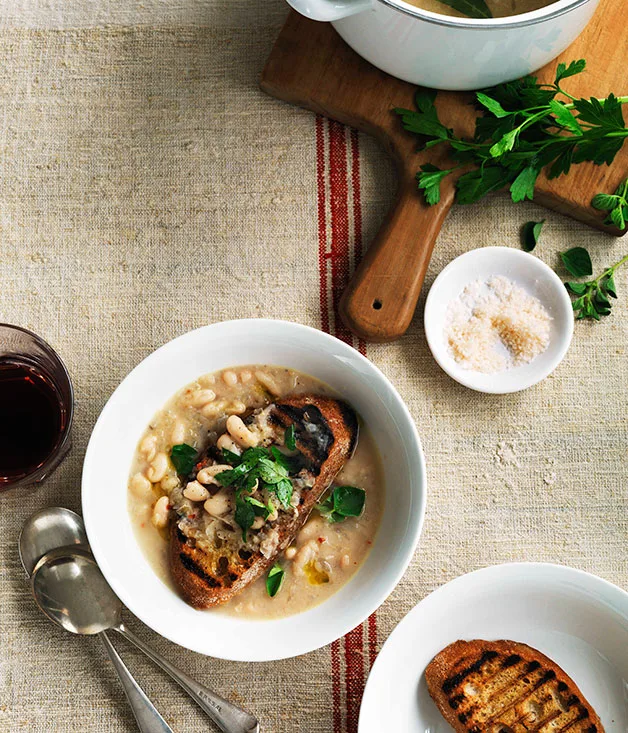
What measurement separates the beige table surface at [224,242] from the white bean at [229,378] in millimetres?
188

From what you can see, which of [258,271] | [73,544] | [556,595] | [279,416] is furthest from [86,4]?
[556,595]

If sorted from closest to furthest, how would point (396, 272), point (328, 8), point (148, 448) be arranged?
1. point (328, 8)
2. point (148, 448)
3. point (396, 272)

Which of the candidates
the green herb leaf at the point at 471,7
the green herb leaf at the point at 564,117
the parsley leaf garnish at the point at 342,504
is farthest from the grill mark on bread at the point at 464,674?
the green herb leaf at the point at 471,7

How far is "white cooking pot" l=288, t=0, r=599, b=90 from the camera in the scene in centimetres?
145

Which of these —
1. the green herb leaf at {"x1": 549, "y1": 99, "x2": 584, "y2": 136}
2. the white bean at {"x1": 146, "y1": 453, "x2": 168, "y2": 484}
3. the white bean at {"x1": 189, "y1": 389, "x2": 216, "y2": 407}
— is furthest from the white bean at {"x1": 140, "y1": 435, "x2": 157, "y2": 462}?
the green herb leaf at {"x1": 549, "y1": 99, "x2": 584, "y2": 136}

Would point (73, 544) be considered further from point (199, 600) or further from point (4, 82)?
point (4, 82)

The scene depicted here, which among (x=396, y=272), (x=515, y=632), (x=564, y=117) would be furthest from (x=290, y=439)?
(x=564, y=117)

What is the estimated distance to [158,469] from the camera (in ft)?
5.50

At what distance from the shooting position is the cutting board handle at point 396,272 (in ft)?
5.86

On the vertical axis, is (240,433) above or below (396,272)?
below

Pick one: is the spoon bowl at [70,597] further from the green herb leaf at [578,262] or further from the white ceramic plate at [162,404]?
the green herb leaf at [578,262]

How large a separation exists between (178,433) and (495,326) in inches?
29.3

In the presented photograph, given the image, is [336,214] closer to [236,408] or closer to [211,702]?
[236,408]

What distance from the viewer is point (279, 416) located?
5.48 feet
